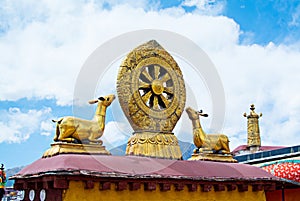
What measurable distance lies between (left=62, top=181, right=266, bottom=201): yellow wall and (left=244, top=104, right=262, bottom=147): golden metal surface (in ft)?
51.0

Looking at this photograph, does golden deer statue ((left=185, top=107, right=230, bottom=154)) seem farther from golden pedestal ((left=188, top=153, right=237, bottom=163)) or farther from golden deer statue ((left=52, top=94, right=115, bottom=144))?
golden deer statue ((left=52, top=94, right=115, bottom=144))

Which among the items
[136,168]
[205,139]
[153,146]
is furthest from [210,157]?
[136,168]

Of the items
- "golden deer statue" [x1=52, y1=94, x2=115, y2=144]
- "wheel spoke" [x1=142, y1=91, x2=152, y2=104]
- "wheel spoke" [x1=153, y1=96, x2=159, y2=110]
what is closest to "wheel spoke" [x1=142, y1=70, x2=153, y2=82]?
"wheel spoke" [x1=142, y1=91, x2=152, y2=104]

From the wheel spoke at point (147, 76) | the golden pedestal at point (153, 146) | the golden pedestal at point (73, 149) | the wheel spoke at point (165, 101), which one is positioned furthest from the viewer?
the wheel spoke at point (165, 101)

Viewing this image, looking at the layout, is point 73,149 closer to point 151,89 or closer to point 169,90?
point 151,89

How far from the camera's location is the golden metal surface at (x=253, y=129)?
25172mm

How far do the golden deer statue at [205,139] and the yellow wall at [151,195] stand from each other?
1.07m

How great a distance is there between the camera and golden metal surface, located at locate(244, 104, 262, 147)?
82.6ft

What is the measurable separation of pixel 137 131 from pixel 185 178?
4.88ft

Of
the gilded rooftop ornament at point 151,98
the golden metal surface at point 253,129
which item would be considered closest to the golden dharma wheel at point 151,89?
the gilded rooftop ornament at point 151,98

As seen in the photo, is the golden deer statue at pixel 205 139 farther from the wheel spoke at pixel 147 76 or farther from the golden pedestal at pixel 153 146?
the wheel spoke at pixel 147 76

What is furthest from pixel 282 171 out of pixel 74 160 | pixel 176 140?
pixel 74 160

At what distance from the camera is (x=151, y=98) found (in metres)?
9.61

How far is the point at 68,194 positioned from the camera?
7.41m
